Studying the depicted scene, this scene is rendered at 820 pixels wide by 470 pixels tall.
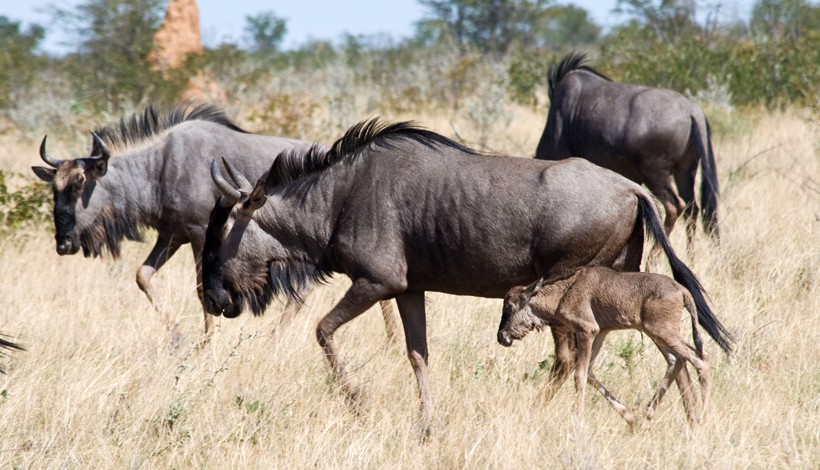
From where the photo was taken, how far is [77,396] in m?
4.43

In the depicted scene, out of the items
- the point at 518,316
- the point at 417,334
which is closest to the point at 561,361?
the point at 518,316

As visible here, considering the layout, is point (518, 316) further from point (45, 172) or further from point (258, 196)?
point (45, 172)

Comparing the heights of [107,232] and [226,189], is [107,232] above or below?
below

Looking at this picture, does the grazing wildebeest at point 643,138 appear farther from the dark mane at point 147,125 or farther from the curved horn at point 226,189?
the curved horn at point 226,189

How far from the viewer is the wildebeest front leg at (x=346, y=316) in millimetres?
4422

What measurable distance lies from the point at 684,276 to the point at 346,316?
4.98ft

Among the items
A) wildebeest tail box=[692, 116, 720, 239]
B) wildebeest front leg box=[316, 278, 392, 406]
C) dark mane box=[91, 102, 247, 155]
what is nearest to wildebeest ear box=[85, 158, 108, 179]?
dark mane box=[91, 102, 247, 155]

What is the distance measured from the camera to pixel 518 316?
4195 millimetres

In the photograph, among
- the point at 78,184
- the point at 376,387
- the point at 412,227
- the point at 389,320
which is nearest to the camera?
the point at 412,227

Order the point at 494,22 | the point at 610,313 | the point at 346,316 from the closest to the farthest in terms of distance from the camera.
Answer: the point at 610,313 < the point at 346,316 < the point at 494,22

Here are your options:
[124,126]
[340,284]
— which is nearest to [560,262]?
[340,284]

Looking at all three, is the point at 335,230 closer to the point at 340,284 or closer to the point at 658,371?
the point at 658,371

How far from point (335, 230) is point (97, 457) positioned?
57.5 inches

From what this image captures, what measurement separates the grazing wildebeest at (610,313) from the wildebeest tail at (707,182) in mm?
3452
